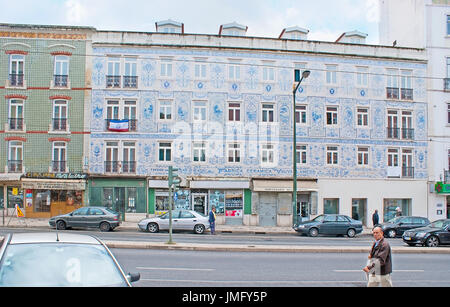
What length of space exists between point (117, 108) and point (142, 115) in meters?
1.88

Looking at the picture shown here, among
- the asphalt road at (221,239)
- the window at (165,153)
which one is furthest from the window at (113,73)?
the asphalt road at (221,239)

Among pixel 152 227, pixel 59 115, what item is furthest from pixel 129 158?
pixel 152 227

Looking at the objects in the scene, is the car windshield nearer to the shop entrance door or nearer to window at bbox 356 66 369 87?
the shop entrance door

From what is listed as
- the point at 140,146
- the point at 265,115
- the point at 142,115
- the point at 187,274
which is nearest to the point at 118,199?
the point at 140,146

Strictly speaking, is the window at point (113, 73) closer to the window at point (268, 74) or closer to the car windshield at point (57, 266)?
the window at point (268, 74)

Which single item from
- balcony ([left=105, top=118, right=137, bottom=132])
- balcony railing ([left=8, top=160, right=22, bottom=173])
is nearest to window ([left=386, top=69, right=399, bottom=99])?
balcony ([left=105, top=118, right=137, bottom=132])

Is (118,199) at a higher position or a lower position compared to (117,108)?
lower

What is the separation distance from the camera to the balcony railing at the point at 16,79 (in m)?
31.5

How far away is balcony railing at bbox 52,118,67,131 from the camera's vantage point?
3134 centimetres

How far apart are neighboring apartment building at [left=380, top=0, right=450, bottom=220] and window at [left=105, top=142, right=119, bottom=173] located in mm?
23107

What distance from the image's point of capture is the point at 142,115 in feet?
104
